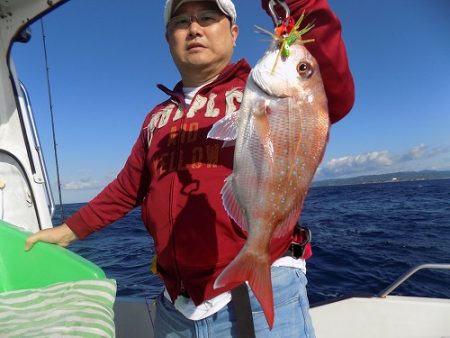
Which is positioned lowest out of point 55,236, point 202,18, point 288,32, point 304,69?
point 55,236

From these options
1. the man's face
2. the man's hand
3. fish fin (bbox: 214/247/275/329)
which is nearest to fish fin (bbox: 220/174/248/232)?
fish fin (bbox: 214/247/275/329)

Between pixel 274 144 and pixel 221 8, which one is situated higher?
pixel 221 8

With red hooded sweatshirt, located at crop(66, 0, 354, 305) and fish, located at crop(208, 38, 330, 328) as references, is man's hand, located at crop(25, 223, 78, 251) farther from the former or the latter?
fish, located at crop(208, 38, 330, 328)

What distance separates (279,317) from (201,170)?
830mm

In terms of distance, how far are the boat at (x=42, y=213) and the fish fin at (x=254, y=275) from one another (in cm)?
226

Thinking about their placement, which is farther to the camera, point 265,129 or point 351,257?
point 351,257

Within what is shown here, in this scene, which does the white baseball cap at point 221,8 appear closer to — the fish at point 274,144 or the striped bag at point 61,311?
the fish at point 274,144

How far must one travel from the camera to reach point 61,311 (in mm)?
1771

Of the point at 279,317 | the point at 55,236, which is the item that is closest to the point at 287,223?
the point at 279,317

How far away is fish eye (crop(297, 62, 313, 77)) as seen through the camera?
151 cm

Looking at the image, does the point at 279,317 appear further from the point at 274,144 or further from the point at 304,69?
the point at 304,69

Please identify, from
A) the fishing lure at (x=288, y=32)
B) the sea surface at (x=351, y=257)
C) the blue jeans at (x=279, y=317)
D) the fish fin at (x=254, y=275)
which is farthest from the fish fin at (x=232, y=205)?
the sea surface at (x=351, y=257)

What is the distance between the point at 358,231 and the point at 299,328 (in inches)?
541

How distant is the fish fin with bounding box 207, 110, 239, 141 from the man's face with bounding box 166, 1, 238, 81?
1.78 ft
